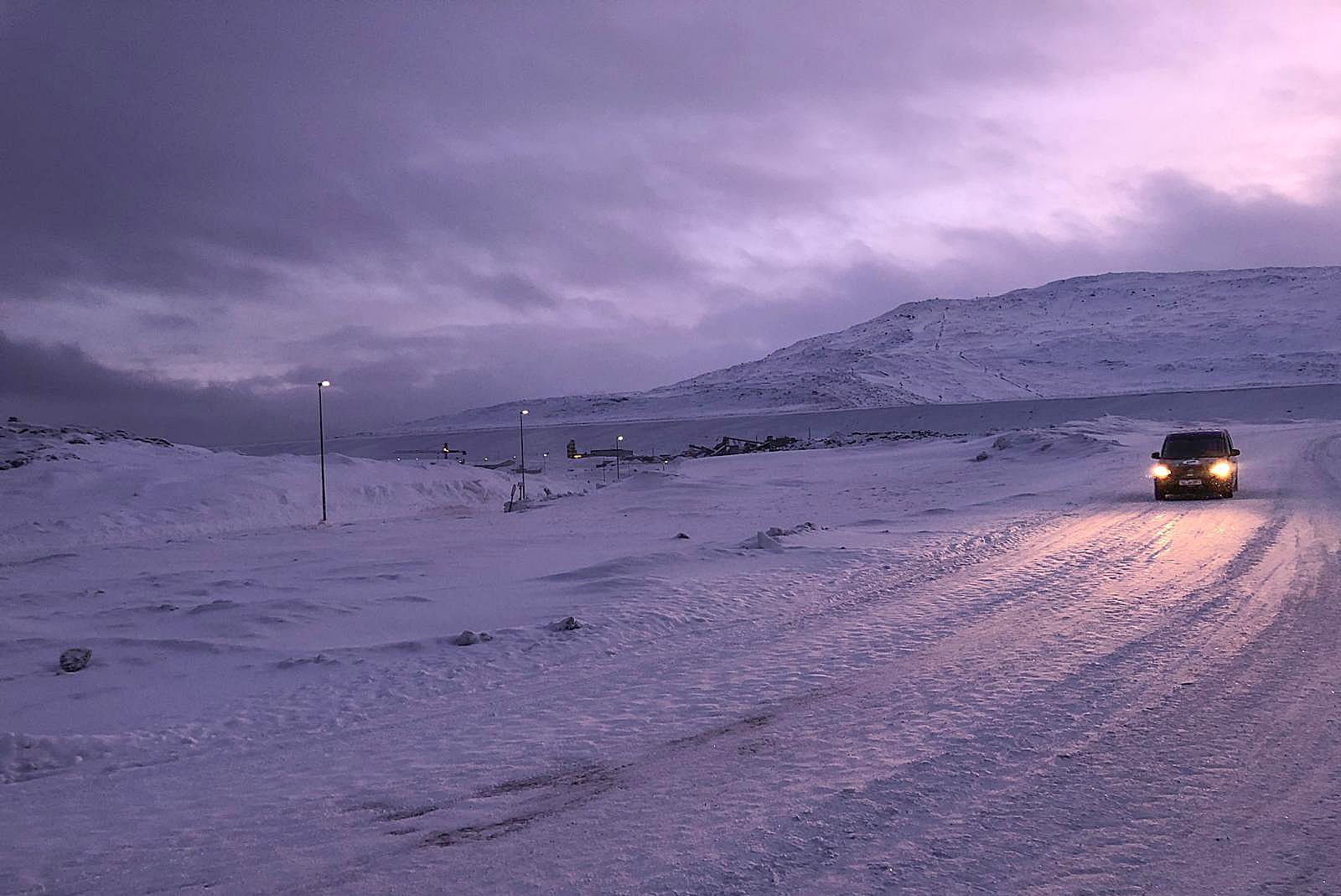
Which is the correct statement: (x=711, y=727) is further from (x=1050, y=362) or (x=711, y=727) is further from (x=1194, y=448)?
(x=1050, y=362)

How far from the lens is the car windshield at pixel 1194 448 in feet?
82.3

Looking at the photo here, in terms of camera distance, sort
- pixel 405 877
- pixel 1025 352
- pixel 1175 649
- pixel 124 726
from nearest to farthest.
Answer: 1. pixel 405 877
2. pixel 124 726
3. pixel 1175 649
4. pixel 1025 352

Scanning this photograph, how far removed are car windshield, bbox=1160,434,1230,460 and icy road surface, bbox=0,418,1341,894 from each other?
8.35 metres

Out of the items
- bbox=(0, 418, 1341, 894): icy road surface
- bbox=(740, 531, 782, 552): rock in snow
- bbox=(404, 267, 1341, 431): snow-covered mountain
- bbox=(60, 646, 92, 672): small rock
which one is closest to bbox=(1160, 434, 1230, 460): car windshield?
bbox=(0, 418, 1341, 894): icy road surface

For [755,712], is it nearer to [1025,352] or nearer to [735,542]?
[735,542]

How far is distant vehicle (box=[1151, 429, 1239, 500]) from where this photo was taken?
966 inches

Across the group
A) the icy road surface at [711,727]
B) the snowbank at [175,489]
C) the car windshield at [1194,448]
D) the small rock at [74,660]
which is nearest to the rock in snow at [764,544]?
the icy road surface at [711,727]

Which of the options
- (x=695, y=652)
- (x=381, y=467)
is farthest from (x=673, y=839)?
(x=381, y=467)

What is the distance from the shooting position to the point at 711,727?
24.3 feet

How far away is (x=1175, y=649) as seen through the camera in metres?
9.07

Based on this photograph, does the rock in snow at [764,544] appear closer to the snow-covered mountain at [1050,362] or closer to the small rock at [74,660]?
the small rock at [74,660]

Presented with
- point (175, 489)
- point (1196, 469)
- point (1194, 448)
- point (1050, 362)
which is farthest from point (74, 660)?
point (1050, 362)

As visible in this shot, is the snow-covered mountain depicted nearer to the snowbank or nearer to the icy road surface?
the snowbank

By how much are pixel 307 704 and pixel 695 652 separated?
376cm
